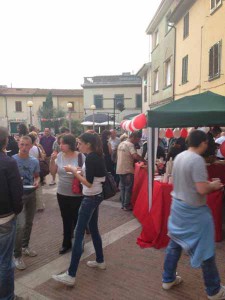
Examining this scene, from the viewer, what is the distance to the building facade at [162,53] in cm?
1578

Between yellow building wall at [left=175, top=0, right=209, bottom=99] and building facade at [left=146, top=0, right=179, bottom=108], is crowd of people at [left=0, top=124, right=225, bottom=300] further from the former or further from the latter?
building facade at [left=146, top=0, right=179, bottom=108]

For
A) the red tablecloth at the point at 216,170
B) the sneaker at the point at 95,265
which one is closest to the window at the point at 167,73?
the red tablecloth at the point at 216,170

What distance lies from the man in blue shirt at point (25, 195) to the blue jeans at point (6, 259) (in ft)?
2.94

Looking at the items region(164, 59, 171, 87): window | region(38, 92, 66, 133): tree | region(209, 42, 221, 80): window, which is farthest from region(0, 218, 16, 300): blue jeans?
region(38, 92, 66, 133): tree

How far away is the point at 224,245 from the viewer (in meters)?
4.48

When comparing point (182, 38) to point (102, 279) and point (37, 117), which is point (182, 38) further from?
point (37, 117)

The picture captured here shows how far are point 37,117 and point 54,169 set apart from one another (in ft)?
144

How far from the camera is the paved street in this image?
3.23 metres

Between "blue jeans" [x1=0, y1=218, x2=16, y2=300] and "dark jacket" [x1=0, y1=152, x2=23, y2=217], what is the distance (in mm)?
161

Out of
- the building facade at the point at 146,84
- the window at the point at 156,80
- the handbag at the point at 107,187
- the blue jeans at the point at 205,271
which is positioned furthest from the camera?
the building facade at the point at 146,84

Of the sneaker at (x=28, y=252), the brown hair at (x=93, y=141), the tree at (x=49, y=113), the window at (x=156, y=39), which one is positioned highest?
the window at (x=156, y=39)

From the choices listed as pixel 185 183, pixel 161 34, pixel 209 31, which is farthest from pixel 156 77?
pixel 185 183

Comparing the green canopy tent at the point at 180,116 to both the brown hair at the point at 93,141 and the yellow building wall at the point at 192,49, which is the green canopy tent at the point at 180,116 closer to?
the brown hair at the point at 93,141

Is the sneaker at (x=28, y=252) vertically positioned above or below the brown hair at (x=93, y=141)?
below
